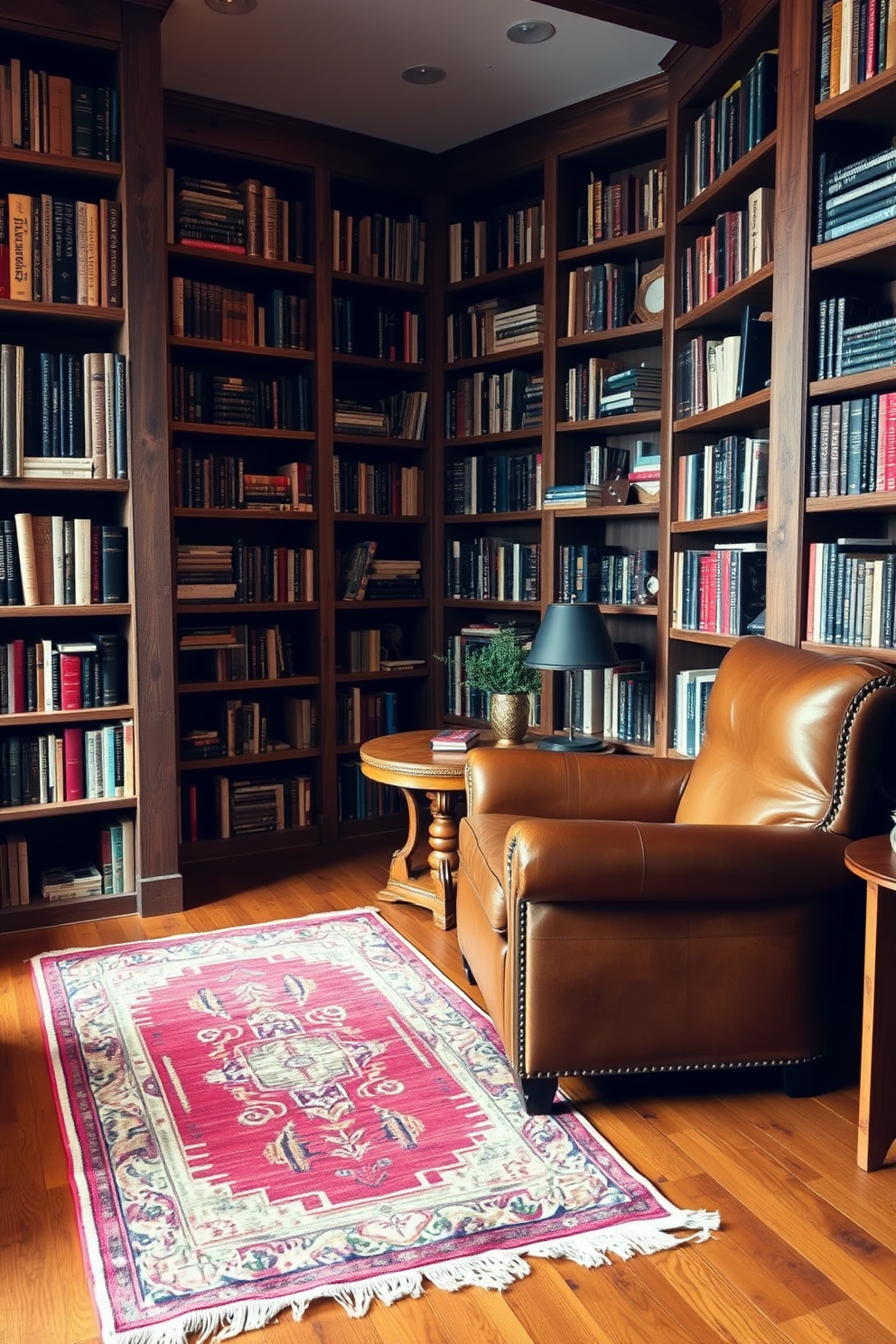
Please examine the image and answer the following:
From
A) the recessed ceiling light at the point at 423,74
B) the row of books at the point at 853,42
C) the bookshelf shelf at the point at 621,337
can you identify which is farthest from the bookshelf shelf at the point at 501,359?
the row of books at the point at 853,42

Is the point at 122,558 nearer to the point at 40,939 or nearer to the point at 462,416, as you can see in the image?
the point at 40,939

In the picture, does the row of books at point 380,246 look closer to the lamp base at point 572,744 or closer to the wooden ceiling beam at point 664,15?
the wooden ceiling beam at point 664,15

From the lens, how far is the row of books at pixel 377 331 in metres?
4.52

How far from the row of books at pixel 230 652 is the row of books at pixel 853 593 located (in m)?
2.27

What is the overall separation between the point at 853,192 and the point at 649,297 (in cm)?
138

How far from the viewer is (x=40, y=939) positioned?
138 inches

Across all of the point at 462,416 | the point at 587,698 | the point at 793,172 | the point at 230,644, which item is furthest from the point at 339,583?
the point at 793,172

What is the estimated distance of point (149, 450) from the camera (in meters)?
3.64

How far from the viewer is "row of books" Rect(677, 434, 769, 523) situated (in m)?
3.23

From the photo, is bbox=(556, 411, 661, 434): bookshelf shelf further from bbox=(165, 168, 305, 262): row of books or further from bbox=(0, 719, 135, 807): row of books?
bbox=(0, 719, 135, 807): row of books

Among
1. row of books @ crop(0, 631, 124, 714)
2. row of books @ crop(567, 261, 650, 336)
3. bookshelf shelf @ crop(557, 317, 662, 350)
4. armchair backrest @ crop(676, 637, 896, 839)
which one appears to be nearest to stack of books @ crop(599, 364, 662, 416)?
bookshelf shelf @ crop(557, 317, 662, 350)

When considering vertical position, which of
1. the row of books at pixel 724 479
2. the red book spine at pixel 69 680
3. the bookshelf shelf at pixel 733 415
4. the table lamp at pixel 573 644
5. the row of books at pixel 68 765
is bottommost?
the row of books at pixel 68 765

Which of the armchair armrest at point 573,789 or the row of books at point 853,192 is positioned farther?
the armchair armrest at point 573,789

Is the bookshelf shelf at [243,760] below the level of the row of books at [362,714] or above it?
below
